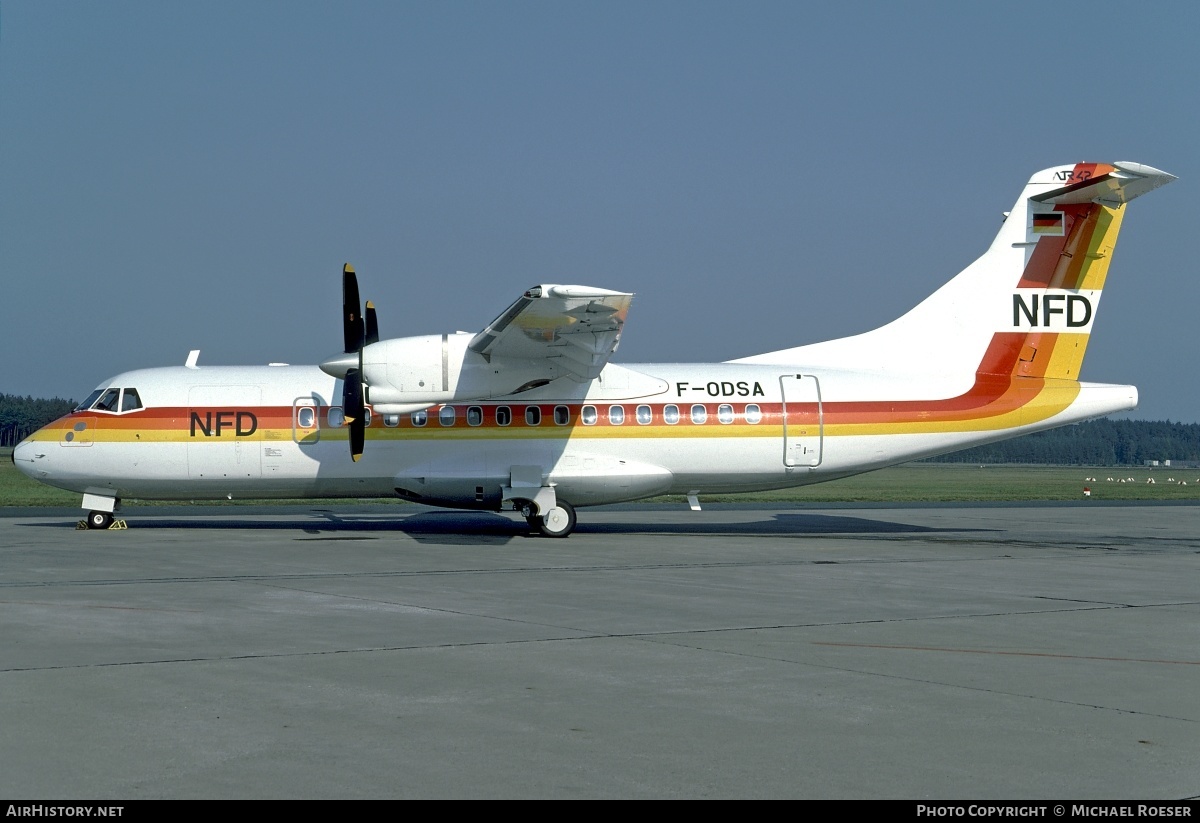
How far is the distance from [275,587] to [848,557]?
9.17 metres

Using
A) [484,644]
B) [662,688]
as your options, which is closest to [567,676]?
[662,688]

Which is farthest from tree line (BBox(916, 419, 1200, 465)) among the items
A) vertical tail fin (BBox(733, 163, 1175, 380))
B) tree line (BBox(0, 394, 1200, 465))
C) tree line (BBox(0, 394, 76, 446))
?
vertical tail fin (BBox(733, 163, 1175, 380))

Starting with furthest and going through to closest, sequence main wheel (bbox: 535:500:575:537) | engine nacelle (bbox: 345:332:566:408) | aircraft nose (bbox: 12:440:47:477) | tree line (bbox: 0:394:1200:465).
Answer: tree line (bbox: 0:394:1200:465), aircraft nose (bbox: 12:440:47:477), main wheel (bbox: 535:500:575:537), engine nacelle (bbox: 345:332:566:408)

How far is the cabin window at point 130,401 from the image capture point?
22.0 metres

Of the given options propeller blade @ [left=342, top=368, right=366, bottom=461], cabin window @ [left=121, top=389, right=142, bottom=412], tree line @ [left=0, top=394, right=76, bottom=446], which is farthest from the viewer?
tree line @ [left=0, top=394, right=76, bottom=446]

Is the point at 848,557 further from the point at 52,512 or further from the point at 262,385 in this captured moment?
the point at 52,512

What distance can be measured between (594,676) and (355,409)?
42.8 ft

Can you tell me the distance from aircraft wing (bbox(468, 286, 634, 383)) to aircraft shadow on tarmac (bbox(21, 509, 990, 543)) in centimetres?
353

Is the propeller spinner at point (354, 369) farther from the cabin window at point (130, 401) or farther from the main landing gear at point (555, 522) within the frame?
the cabin window at point (130, 401)

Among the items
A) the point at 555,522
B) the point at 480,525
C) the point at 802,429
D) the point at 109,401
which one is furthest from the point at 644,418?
the point at 109,401

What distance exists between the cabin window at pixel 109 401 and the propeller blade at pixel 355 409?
519 centimetres

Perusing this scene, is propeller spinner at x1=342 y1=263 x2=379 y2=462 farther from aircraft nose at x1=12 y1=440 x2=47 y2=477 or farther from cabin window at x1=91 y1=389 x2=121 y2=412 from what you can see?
aircraft nose at x1=12 y1=440 x2=47 y2=477

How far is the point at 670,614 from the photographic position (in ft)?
37.1

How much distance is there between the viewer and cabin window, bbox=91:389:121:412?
22125mm
